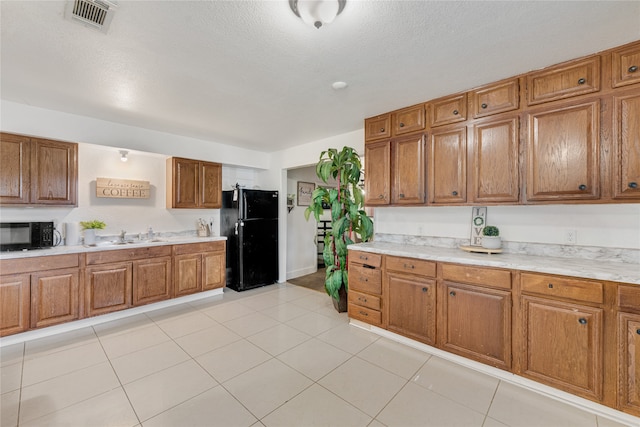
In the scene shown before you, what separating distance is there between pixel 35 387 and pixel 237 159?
3.61 m

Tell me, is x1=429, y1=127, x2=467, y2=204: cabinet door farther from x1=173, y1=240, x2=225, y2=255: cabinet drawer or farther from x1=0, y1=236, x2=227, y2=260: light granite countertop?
x1=0, y1=236, x2=227, y2=260: light granite countertop

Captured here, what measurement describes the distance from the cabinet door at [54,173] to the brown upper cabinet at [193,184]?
1055 mm

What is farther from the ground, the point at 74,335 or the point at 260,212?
the point at 260,212

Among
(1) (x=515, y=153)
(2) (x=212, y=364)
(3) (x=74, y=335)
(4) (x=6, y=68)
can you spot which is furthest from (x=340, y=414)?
(4) (x=6, y=68)

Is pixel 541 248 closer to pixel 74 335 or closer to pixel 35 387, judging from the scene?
pixel 35 387

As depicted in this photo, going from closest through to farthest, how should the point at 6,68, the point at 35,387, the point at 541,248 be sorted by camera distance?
the point at 35,387
the point at 6,68
the point at 541,248

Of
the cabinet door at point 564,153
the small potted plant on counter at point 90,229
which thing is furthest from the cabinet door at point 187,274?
the cabinet door at point 564,153

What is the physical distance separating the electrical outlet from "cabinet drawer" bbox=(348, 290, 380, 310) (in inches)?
68.0

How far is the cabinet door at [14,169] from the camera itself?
2.61m

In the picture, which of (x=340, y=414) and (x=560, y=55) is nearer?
(x=340, y=414)

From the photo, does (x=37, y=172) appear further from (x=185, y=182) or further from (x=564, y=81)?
(x=564, y=81)

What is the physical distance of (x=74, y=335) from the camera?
278 centimetres

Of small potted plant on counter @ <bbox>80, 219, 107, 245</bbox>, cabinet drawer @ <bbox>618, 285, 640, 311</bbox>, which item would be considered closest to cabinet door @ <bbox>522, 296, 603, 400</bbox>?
cabinet drawer @ <bbox>618, 285, 640, 311</bbox>

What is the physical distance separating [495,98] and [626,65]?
762 mm
